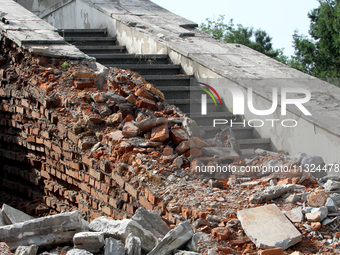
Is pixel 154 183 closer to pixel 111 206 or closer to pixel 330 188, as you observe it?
pixel 111 206

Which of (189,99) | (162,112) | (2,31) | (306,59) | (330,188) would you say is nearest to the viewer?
(330,188)

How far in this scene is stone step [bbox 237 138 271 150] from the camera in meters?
6.76

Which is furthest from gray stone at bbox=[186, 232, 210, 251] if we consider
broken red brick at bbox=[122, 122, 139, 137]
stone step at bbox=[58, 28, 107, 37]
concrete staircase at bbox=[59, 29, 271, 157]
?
stone step at bbox=[58, 28, 107, 37]

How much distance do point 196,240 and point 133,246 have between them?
0.55 m

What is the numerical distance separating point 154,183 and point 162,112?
1.25 meters

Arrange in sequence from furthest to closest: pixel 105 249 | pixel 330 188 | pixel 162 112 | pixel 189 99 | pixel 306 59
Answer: pixel 306 59
pixel 189 99
pixel 162 112
pixel 330 188
pixel 105 249

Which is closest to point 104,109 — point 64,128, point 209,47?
point 64,128

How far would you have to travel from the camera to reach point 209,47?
8.54 metres

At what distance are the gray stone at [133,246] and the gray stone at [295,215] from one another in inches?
48.5

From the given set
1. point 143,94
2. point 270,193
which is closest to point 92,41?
point 143,94

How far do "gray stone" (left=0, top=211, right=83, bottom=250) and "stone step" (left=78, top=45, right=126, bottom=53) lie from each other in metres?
5.04

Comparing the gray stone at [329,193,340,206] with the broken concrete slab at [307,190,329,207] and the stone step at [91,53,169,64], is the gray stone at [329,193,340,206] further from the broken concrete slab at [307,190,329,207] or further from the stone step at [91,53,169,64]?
the stone step at [91,53,169,64]

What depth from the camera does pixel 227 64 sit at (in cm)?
773

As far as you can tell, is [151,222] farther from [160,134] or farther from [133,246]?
[160,134]
